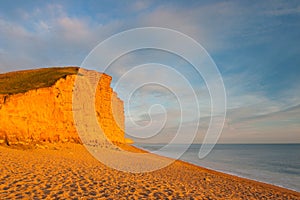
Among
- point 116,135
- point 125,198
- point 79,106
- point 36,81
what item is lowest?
point 125,198

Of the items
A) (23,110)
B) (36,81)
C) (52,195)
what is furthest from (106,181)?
(36,81)

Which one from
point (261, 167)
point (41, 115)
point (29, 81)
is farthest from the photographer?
point (261, 167)

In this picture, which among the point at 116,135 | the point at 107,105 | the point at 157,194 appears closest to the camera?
the point at 157,194

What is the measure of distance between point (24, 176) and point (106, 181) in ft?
12.0

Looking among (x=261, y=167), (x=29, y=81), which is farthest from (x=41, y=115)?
(x=261, y=167)

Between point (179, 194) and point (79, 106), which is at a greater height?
point (79, 106)

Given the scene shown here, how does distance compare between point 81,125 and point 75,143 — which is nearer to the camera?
point 75,143

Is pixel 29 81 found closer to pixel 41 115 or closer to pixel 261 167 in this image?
pixel 41 115

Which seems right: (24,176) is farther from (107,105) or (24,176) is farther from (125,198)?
(107,105)

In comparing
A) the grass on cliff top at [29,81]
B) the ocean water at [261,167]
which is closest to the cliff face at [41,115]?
the grass on cliff top at [29,81]

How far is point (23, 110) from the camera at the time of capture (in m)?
23.1

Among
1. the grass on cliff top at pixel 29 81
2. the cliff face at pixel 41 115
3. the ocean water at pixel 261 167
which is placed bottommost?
the ocean water at pixel 261 167

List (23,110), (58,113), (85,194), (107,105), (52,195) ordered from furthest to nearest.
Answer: (107,105) → (58,113) → (23,110) → (85,194) → (52,195)

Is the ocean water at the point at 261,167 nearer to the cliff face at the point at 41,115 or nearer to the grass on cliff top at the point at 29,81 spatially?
the cliff face at the point at 41,115
